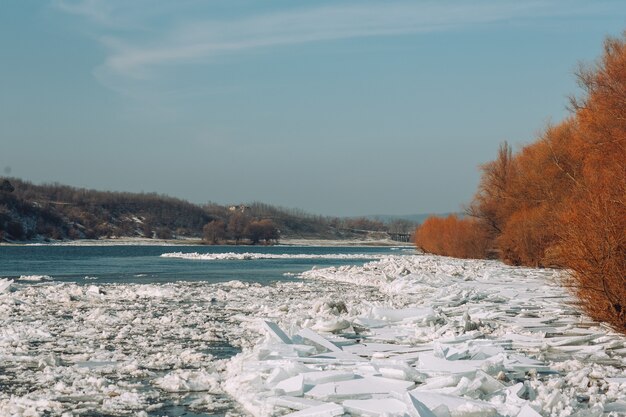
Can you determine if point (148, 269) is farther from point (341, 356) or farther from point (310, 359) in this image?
point (310, 359)

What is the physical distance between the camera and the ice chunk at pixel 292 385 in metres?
7.93

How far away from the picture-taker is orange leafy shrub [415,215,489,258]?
2010 inches

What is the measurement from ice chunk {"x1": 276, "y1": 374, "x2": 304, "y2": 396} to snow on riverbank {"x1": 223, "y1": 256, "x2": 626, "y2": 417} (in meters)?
0.01

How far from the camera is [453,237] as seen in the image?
54844 millimetres

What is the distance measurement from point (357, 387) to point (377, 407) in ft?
2.85

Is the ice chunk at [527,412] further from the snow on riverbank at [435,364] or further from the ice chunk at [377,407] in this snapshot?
the ice chunk at [377,407]

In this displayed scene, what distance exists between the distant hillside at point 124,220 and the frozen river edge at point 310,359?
95468 millimetres

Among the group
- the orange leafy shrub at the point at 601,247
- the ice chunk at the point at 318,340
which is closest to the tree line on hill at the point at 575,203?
the orange leafy shrub at the point at 601,247

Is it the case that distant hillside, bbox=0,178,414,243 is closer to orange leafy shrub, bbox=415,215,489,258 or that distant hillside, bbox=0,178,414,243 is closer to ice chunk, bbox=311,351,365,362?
orange leafy shrub, bbox=415,215,489,258

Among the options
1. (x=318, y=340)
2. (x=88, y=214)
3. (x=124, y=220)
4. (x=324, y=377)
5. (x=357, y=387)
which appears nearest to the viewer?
(x=357, y=387)

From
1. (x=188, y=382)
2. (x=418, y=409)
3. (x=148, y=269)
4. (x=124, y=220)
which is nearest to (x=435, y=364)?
(x=418, y=409)

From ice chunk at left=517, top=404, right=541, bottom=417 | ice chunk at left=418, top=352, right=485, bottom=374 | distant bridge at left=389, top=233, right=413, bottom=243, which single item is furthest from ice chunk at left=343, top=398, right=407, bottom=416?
distant bridge at left=389, top=233, right=413, bottom=243

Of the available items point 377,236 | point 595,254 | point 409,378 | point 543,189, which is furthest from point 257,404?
point 377,236

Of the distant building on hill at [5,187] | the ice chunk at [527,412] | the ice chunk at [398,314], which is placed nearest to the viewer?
the ice chunk at [527,412]
